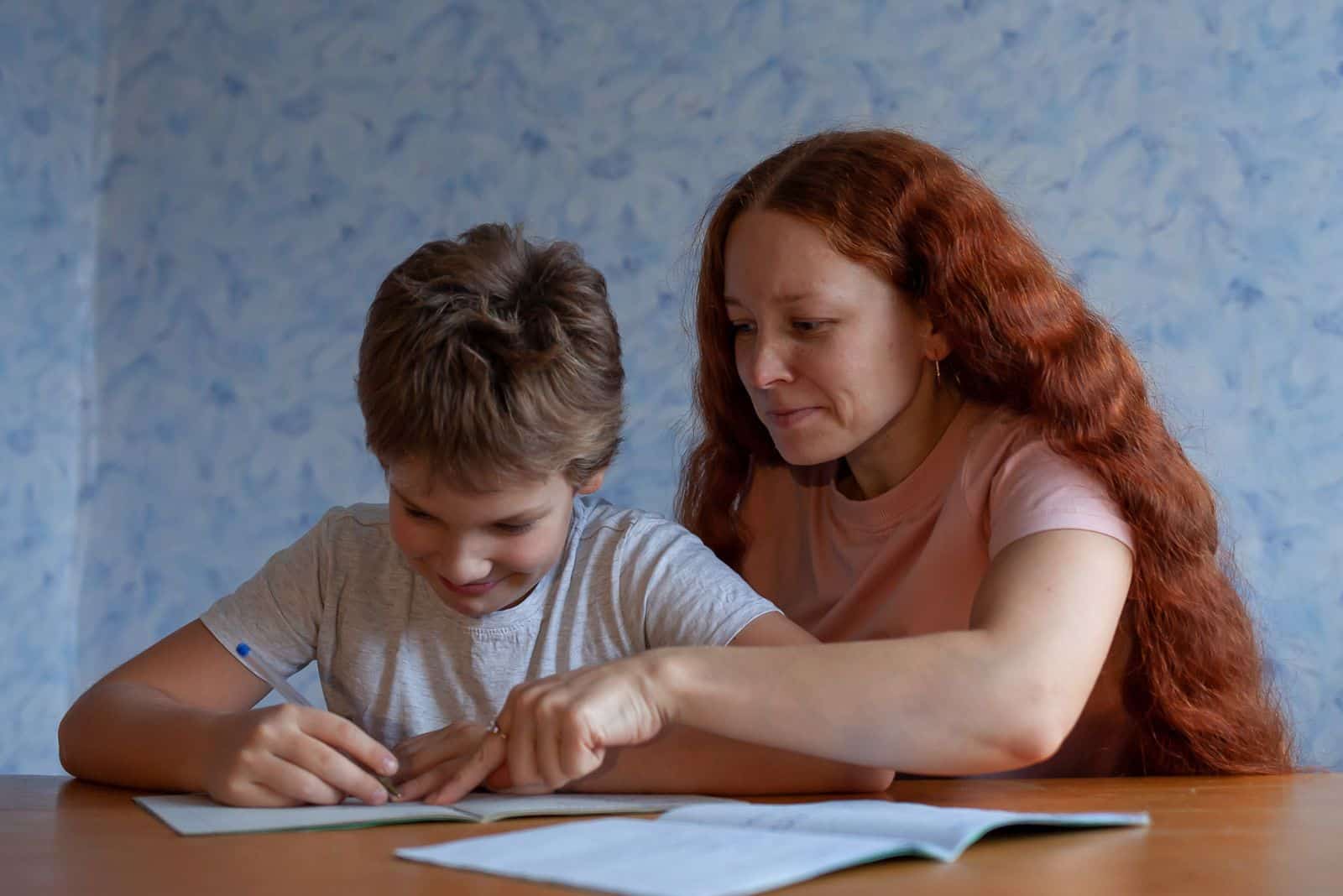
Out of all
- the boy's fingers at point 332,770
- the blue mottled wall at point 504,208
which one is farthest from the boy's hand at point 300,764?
the blue mottled wall at point 504,208

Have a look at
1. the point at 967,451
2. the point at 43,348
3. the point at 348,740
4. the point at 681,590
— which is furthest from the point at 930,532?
the point at 43,348

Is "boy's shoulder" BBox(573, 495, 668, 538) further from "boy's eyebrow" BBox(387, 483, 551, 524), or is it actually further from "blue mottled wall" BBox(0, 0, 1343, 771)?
"blue mottled wall" BBox(0, 0, 1343, 771)

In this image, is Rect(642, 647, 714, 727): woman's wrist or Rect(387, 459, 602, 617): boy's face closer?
Rect(642, 647, 714, 727): woman's wrist

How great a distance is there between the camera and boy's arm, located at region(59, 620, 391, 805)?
976 mm

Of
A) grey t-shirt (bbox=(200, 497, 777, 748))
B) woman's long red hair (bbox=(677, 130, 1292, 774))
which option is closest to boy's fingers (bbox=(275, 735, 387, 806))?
grey t-shirt (bbox=(200, 497, 777, 748))

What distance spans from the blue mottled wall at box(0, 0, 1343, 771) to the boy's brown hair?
1.27 m

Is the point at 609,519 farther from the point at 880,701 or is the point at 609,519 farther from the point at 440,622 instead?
the point at 880,701

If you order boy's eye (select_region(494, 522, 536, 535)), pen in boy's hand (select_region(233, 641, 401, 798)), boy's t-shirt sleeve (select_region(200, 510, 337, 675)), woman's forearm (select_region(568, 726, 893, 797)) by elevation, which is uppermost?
boy's eye (select_region(494, 522, 536, 535))

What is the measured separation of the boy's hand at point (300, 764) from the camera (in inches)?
38.2

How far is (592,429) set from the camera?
1.17m

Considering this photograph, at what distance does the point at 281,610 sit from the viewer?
4.17 ft

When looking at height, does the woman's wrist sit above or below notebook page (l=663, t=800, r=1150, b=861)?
above

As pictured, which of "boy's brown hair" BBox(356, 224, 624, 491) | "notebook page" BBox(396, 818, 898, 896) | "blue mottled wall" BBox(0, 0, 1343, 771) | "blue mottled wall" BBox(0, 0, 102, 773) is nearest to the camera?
"notebook page" BBox(396, 818, 898, 896)

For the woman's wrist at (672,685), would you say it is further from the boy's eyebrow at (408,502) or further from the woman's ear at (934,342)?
the woman's ear at (934,342)
